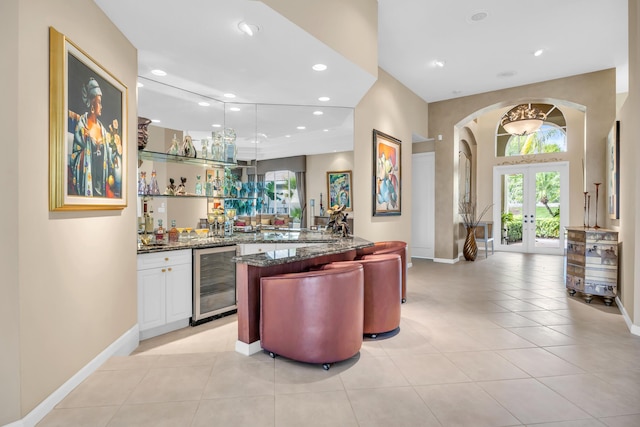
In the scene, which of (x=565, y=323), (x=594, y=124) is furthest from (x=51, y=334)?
(x=594, y=124)

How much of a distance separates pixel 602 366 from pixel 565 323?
1.10 meters

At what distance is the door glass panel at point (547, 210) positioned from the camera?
28.2 ft

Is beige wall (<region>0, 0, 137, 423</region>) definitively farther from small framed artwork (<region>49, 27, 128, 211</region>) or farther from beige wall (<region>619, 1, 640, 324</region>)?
beige wall (<region>619, 1, 640, 324</region>)

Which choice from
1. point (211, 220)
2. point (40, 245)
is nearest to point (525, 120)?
point (211, 220)

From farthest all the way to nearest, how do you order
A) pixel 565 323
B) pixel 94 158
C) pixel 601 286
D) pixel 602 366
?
1. pixel 601 286
2. pixel 565 323
3. pixel 602 366
4. pixel 94 158

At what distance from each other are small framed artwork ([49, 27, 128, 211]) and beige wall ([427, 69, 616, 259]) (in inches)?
250

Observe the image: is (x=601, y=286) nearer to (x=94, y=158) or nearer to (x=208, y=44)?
(x=208, y=44)

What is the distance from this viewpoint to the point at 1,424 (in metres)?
1.70

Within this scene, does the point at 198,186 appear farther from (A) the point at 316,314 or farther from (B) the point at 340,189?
(A) the point at 316,314

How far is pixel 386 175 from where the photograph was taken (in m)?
5.88

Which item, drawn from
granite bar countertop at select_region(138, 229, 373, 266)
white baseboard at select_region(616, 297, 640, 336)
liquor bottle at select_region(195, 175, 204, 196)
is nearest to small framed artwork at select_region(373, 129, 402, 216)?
granite bar countertop at select_region(138, 229, 373, 266)

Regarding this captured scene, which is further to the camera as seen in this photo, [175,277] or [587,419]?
[175,277]

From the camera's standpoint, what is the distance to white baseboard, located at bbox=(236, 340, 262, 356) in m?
2.71

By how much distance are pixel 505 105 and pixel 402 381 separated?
6.66 meters
